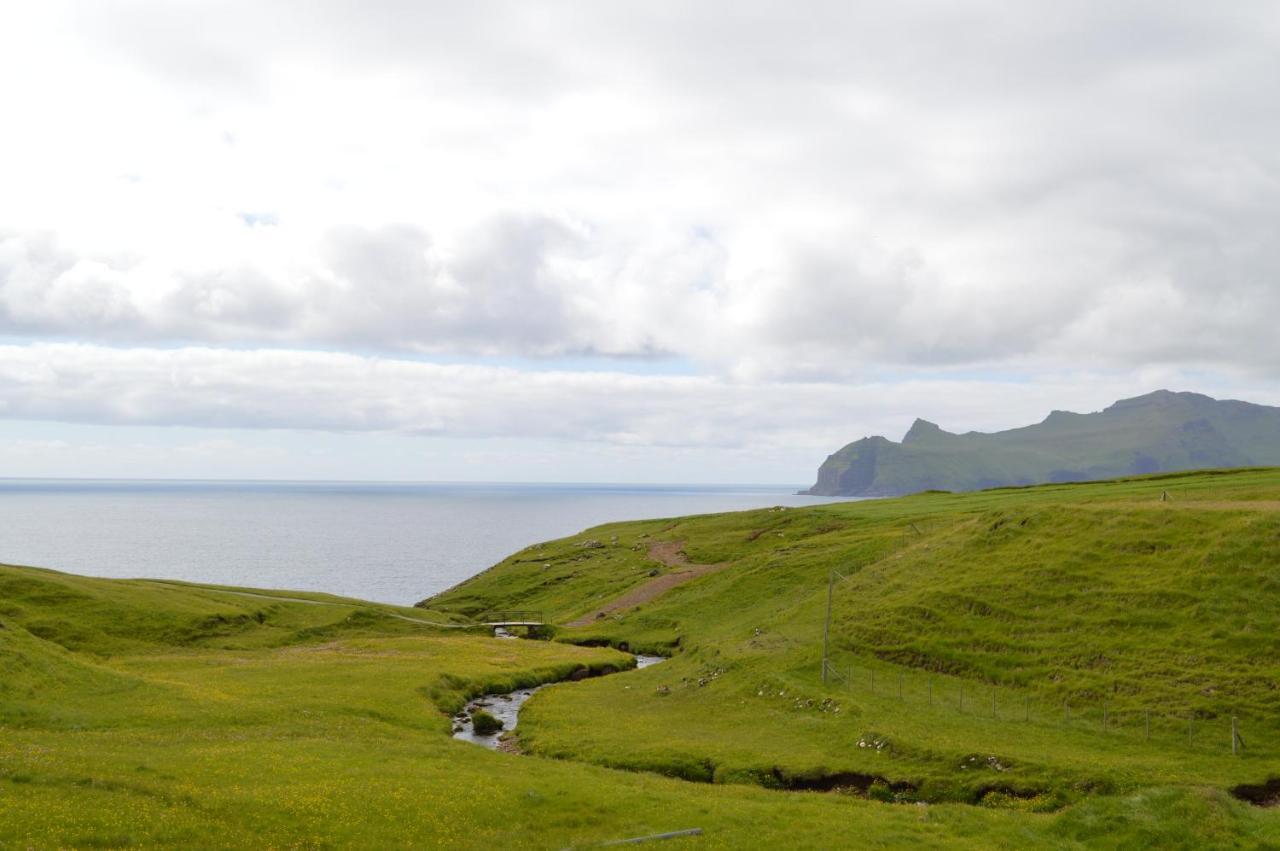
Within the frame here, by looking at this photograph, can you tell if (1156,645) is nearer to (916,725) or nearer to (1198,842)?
(916,725)

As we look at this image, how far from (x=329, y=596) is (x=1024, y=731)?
105 m

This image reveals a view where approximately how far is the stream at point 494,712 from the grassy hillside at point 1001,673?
209cm

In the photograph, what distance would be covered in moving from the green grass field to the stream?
1637mm

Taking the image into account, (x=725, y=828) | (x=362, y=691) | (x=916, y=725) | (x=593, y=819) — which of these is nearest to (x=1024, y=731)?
(x=916, y=725)

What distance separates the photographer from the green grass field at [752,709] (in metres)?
33.4

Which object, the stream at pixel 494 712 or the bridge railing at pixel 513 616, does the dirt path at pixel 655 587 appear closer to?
the bridge railing at pixel 513 616

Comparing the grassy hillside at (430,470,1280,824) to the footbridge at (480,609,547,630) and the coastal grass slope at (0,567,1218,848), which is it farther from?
the footbridge at (480,609,547,630)

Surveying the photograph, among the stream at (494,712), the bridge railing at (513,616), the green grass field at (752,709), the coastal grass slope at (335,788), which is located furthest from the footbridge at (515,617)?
the coastal grass slope at (335,788)

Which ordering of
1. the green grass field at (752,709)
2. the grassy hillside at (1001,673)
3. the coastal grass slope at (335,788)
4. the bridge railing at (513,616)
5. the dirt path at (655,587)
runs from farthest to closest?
the bridge railing at (513,616)
the dirt path at (655,587)
the grassy hillside at (1001,673)
the green grass field at (752,709)
the coastal grass slope at (335,788)

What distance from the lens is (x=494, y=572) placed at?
166875 mm

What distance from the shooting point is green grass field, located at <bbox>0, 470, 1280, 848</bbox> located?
110 feet

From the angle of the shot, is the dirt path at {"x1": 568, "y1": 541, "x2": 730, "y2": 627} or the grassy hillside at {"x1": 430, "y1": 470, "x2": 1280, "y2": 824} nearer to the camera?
the grassy hillside at {"x1": 430, "y1": 470, "x2": 1280, "y2": 824}

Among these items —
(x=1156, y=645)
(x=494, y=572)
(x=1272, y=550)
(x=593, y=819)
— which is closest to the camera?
(x=593, y=819)

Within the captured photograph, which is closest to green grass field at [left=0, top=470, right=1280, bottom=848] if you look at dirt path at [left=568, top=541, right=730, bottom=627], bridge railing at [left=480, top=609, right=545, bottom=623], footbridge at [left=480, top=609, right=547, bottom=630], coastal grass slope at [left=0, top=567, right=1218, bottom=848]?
coastal grass slope at [left=0, top=567, right=1218, bottom=848]
